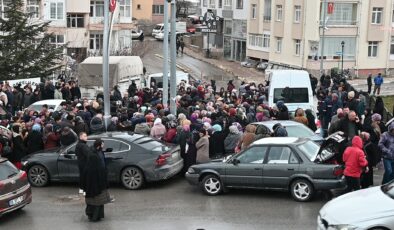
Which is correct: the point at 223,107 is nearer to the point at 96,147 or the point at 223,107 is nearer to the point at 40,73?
the point at 96,147

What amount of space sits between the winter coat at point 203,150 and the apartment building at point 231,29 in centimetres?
5040

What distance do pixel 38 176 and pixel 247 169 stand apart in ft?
19.1

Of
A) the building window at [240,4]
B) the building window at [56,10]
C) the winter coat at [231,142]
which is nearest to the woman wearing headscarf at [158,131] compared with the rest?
the winter coat at [231,142]

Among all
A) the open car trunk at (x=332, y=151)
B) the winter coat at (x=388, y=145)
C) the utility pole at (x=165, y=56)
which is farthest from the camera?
the utility pole at (x=165, y=56)

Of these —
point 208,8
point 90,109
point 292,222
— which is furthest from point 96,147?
point 208,8

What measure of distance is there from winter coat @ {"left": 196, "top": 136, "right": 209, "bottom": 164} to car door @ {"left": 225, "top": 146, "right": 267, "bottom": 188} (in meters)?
1.85

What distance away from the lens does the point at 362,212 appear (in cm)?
1113

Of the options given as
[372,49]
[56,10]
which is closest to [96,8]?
[56,10]

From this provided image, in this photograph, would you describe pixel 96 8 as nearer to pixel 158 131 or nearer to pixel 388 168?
pixel 158 131

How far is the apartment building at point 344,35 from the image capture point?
55.5 meters

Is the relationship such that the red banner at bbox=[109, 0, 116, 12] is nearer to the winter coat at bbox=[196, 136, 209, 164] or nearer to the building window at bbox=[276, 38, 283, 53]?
the winter coat at bbox=[196, 136, 209, 164]

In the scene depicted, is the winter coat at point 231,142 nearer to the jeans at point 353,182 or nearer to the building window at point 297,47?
the jeans at point 353,182

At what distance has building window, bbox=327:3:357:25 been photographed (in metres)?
55.7

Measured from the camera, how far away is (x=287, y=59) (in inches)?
2314
